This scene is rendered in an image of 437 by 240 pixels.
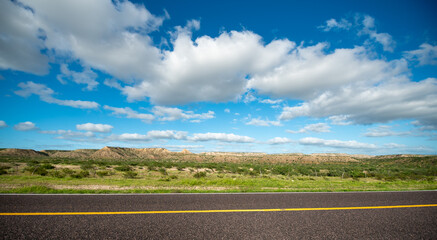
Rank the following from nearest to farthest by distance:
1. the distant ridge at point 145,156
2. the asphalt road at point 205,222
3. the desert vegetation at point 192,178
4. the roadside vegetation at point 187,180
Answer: the asphalt road at point 205,222, the roadside vegetation at point 187,180, the desert vegetation at point 192,178, the distant ridge at point 145,156

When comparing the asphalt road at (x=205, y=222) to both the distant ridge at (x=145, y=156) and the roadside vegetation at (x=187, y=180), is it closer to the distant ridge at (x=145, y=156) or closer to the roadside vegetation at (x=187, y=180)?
the roadside vegetation at (x=187, y=180)

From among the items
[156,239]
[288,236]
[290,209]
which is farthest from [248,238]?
[290,209]

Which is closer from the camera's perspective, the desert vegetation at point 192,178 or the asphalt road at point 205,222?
the asphalt road at point 205,222

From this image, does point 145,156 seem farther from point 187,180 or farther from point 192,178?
point 187,180

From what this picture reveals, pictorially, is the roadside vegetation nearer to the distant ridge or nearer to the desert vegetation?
the desert vegetation

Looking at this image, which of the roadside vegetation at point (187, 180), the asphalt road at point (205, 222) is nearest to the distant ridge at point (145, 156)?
the roadside vegetation at point (187, 180)

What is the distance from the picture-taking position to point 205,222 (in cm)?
479

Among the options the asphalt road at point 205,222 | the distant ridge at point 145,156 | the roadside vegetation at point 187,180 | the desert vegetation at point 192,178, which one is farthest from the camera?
the distant ridge at point 145,156

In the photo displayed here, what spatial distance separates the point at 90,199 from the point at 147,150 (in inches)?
5272

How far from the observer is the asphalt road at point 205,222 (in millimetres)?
4043

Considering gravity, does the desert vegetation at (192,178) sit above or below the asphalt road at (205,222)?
below

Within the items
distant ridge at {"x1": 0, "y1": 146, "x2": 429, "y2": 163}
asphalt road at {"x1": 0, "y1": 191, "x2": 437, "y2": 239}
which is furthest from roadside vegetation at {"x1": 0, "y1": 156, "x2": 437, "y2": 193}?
distant ridge at {"x1": 0, "y1": 146, "x2": 429, "y2": 163}

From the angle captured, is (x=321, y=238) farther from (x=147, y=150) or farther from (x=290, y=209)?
(x=147, y=150)

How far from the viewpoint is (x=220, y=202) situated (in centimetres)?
693
